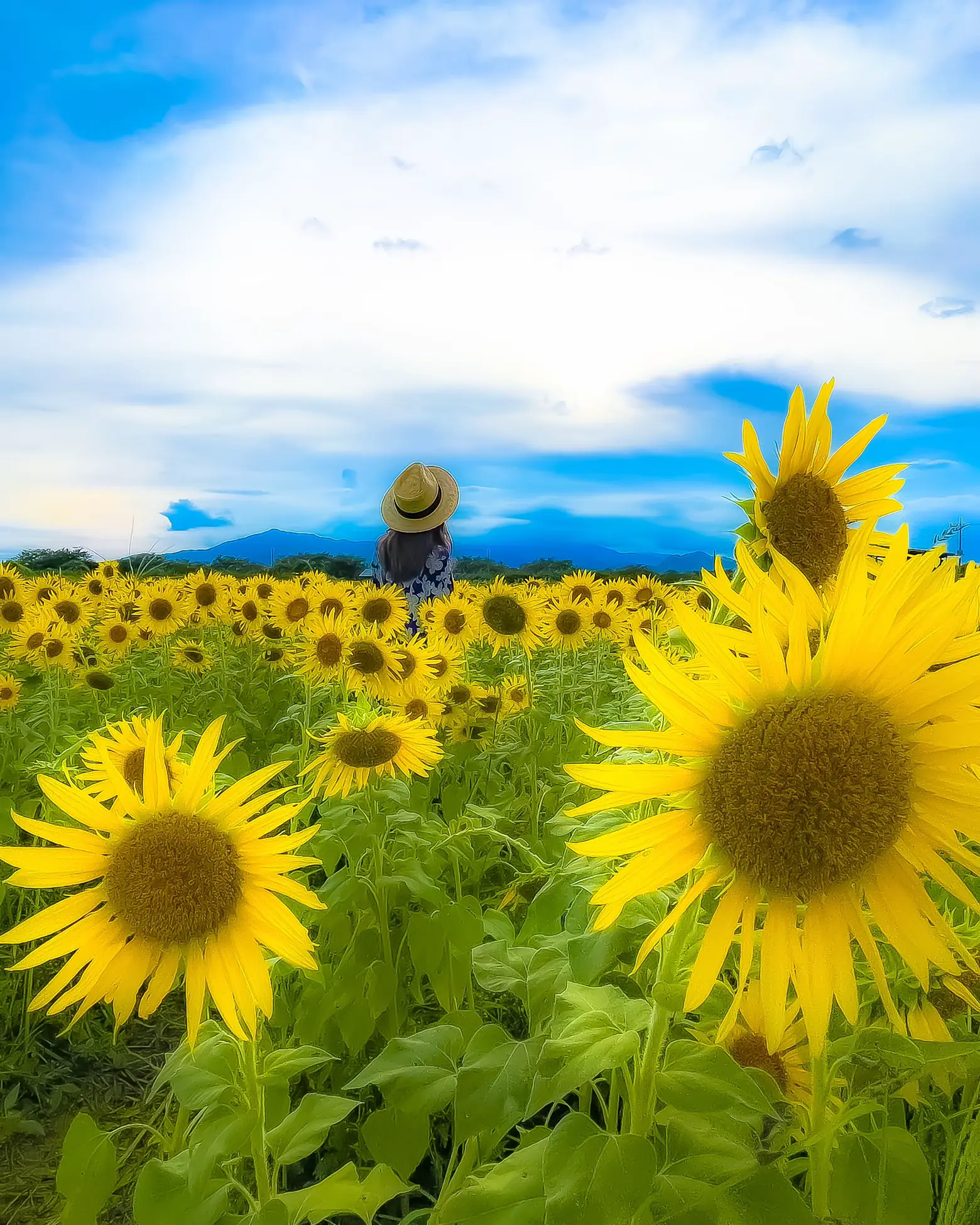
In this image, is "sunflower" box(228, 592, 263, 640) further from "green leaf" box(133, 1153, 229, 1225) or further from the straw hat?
"green leaf" box(133, 1153, 229, 1225)

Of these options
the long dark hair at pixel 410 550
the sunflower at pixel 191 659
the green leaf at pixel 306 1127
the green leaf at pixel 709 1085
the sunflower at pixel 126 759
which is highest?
the long dark hair at pixel 410 550

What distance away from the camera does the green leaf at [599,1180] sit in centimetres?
92

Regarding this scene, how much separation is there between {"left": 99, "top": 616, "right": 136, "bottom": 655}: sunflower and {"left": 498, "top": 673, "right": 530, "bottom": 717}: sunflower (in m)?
2.60

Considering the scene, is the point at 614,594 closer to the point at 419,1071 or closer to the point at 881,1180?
the point at 419,1071

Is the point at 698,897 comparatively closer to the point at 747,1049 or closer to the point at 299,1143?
the point at 747,1049

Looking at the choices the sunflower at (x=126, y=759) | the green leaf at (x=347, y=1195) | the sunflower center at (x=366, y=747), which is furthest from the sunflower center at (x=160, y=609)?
the green leaf at (x=347, y=1195)

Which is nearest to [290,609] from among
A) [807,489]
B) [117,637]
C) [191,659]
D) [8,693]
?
[191,659]

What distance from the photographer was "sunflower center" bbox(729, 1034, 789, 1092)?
1.31 m

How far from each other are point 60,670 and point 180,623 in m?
0.98

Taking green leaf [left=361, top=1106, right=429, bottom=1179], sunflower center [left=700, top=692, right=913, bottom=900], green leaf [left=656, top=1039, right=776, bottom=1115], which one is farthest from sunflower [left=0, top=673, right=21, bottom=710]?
sunflower center [left=700, top=692, right=913, bottom=900]

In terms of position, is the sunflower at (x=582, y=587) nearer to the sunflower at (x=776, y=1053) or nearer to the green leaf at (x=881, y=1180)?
the sunflower at (x=776, y=1053)

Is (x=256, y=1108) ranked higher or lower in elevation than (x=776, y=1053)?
lower

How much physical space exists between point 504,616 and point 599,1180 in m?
3.47

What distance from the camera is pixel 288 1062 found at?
4.42 ft
